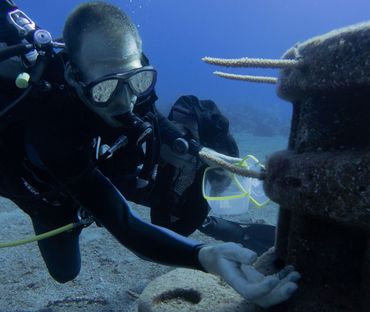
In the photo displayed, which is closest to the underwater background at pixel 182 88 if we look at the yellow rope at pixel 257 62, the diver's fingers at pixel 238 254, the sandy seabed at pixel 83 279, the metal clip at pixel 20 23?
the sandy seabed at pixel 83 279

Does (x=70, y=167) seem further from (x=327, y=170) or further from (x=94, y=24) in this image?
(x=327, y=170)

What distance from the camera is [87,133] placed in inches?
98.0

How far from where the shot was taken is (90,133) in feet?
8.27

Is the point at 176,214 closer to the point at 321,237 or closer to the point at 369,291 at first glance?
the point at 321,237

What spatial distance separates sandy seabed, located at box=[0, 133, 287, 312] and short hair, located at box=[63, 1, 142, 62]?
2573mm

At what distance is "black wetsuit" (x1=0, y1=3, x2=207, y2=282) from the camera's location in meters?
2.21

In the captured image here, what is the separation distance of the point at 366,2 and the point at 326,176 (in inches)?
4741

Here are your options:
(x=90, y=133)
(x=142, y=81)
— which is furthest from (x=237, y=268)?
(x=142, y=81)

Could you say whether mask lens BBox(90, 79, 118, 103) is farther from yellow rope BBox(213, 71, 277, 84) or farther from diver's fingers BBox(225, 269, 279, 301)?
diver's fingers BBox(225, 269, 279, 301)

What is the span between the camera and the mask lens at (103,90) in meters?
2.45

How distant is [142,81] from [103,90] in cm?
37

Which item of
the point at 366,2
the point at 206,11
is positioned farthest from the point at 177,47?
the point at 366,2

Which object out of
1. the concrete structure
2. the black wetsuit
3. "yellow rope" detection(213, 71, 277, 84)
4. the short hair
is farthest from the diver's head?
the concrete structure

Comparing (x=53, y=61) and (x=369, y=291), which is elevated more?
(x=53, y=61)
